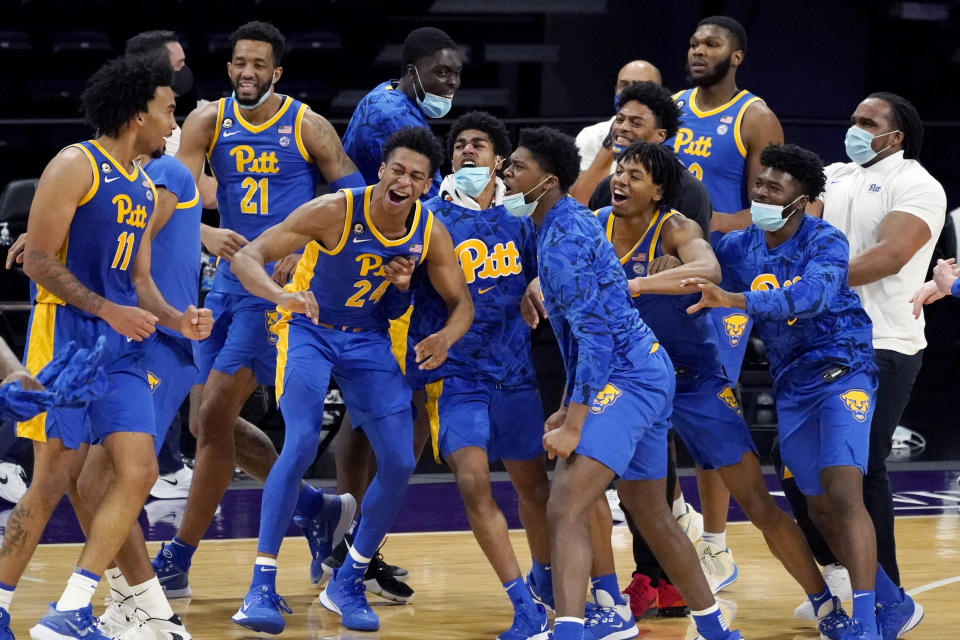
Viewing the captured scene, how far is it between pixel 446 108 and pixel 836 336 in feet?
6.89

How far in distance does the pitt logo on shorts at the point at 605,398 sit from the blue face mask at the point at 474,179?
1001 mm

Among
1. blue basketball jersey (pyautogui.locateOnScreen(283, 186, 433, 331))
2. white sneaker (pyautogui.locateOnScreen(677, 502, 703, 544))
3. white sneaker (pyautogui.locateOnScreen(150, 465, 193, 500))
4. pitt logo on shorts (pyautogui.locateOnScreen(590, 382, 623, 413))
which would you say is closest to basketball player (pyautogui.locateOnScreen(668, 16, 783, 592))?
white sneaker (pyautogui.locateOnScreen(677, 502, 703, 544))

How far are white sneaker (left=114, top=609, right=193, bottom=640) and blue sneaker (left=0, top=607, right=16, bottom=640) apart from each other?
387 millimetres

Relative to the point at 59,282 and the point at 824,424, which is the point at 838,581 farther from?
the point at 59,282

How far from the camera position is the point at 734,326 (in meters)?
5.83

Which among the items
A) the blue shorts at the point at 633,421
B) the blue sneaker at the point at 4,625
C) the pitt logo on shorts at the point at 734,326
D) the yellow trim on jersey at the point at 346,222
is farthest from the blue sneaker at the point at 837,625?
the blue sneaker at the point at 4,625

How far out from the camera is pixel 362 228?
5.08 metres

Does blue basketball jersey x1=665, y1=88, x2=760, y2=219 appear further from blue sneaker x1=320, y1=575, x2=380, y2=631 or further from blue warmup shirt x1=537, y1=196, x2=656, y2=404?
blue sneaker x1=320, y1=575, x2=380, y2=631

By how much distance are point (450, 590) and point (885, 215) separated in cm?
228

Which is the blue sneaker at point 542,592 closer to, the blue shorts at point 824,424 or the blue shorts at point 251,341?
the blue shorts at point 824,424

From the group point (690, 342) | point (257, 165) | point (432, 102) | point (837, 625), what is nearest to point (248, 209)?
point (257, 165)

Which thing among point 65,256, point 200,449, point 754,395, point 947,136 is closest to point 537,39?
point 947,136

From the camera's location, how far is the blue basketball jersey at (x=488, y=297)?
16.9 ft

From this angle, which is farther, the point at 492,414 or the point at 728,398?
the point at 728,398
